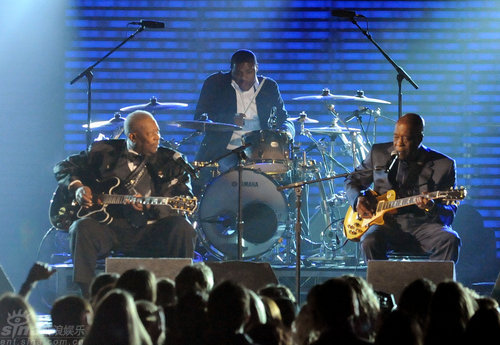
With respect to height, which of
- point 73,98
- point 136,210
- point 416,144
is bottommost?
point 136,210

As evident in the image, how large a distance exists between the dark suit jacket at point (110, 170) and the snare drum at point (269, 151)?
147 cm

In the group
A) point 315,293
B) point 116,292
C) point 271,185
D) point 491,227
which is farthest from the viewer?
point 491,227

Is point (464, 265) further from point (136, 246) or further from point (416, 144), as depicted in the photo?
point (136, 246)

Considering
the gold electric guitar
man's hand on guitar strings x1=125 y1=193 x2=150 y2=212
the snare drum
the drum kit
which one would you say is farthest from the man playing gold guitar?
man's hand on guitar strings x1=125 y1=193 x2=150 y2=212

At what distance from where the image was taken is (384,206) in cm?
833

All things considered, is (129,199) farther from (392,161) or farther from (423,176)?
(423,176)

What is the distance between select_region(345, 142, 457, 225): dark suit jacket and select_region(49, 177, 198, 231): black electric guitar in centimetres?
164

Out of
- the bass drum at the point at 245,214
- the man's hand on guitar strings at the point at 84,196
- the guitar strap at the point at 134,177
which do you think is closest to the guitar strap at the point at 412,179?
the bass drum at the point at 245,214

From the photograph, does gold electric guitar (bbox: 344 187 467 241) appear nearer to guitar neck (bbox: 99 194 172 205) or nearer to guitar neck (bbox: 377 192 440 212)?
guitar neck (bbox: 377 192 440 212)

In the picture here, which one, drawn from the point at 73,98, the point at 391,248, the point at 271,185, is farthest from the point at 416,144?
the point at 73,98

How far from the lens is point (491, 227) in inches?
Result: 449

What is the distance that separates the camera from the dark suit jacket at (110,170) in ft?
26.8

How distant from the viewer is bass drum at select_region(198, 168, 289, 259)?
9289 mm

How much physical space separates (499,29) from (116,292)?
9393 mm
